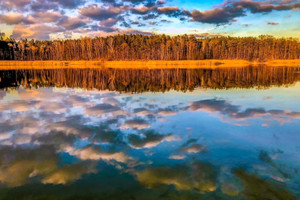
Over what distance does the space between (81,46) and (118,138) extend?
147183mm

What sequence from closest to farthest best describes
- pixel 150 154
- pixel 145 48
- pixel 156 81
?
1. pixel 150 154
2. pixel 156 81
3. pixel 145 48

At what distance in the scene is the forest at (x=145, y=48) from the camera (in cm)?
13925

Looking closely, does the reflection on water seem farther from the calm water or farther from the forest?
the forest

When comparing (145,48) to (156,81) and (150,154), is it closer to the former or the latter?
(156,81)

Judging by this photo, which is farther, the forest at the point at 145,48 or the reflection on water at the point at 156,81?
the forest at the point at 145,48

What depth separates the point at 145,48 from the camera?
13812 cm

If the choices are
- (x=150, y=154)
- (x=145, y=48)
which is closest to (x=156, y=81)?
(x=150, y=154)

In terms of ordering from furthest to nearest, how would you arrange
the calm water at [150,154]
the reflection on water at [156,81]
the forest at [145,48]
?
the forest at [145,48] < the reflection on water at [156,81] < the calm water at [150,154]

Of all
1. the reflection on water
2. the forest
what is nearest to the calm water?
the reflection on water

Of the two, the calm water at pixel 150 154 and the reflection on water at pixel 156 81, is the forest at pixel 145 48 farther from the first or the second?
the calm water at pixel 150 154

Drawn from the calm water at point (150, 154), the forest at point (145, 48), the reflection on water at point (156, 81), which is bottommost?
the calm water at point (150, 154)

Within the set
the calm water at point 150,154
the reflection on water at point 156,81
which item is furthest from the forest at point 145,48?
the calm water at point 150,154

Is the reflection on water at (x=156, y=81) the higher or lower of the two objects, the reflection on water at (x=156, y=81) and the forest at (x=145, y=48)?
Result: the lower

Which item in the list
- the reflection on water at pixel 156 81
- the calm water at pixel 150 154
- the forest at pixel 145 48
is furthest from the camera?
the forest at pixel 145 48
